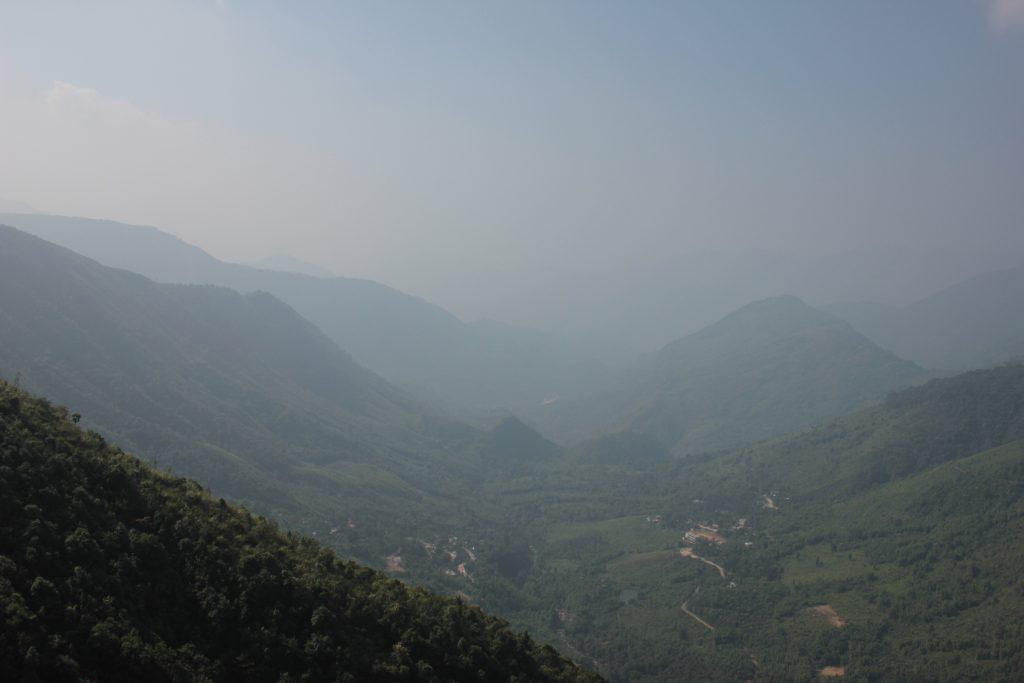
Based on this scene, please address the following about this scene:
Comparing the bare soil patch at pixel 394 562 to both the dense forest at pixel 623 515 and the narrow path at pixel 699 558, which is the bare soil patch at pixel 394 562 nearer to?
the dense forest at pixel 623 515

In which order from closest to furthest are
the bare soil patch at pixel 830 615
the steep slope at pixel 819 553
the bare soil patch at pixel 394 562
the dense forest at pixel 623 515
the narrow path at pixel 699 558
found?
the steep slope at pixel 819 553
the dense forest at pixel 623 515
the bare soil patch at pixel 830 615
the bare soil patch at pixel 394 562
the narrow path at pixel 699 558

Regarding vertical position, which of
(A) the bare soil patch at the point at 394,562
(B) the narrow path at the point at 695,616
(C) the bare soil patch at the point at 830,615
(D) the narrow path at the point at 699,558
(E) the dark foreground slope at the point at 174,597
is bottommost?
(A) the bare soil patch at the point at 394,562

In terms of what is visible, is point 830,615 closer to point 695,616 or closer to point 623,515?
point 695,616

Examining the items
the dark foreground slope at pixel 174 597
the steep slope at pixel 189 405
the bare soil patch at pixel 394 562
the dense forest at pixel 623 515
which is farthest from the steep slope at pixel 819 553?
the dark foreground slope at pixel 174 597

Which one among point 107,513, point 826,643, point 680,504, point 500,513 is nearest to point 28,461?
point 107,513

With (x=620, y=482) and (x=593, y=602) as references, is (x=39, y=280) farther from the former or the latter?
(x=620, y=482)

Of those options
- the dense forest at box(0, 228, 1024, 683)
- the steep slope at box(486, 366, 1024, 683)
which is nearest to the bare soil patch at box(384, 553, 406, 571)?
the dense forest at box(0, 228, 1024, 683)

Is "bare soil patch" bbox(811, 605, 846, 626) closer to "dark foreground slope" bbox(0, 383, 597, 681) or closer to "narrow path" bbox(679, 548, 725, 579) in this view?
"narrow path" bbox(679, 548, 725, 579)
